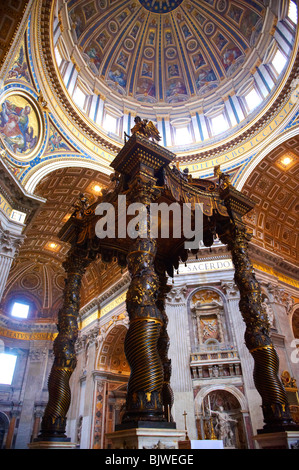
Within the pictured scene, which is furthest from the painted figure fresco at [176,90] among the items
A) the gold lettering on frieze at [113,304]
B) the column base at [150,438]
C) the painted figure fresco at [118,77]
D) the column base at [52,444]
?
the column base at [150,438]

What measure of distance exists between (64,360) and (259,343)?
3.34m

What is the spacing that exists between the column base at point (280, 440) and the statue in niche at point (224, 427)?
6916 mm

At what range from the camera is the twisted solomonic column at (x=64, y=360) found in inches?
195

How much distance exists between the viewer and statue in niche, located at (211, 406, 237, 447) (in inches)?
409

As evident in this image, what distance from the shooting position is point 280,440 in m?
4.30

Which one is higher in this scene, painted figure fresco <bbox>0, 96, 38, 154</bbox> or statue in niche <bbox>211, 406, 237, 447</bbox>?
painted figure fresco <bbox>0, 96, 38, 154</bbox>

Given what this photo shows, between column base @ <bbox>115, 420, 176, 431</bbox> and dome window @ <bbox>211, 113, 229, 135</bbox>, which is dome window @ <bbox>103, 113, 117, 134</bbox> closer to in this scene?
dome window @ <bbox>211, 113, 229, 135</bbox>

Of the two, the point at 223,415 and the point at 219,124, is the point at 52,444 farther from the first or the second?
the point at 219,124

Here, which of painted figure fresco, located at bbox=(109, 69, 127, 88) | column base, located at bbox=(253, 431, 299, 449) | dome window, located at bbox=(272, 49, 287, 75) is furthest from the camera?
painted figure fresco, located at bbox=(109, 69, 127, 88)

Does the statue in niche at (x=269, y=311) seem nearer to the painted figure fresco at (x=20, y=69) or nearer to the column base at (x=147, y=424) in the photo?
the column base at (x=147, y=424)

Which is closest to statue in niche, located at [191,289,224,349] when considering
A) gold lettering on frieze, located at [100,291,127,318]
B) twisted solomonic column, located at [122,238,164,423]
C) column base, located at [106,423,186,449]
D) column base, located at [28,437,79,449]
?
gold lettering on frieze, located at [100,291,127,318]

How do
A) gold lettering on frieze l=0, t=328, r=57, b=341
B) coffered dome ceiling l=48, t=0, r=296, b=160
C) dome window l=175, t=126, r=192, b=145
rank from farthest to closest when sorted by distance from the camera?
gold lettering on frieze l=0, t=328, r=57, b=341, dome window l=175, t=126, r=192, b=145, coffered dome ceiling l=48, t=0, r=296, b=160

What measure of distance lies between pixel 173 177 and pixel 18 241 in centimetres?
668

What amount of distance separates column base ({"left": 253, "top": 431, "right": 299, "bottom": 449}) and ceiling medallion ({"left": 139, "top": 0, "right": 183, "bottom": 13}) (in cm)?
2290
